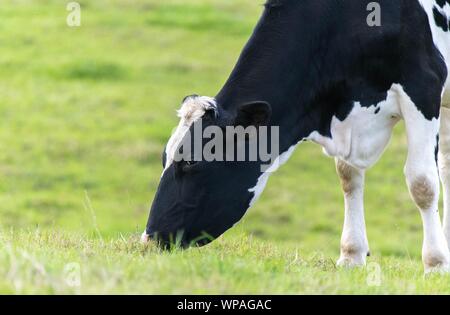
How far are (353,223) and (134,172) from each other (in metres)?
14.2

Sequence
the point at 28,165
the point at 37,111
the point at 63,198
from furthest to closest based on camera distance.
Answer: the point at 37,111, the point at 28,165, the point at 63,198

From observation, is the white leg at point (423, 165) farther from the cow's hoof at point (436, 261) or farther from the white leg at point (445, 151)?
the white leg at point (445, 151)

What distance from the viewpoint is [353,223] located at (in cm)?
899

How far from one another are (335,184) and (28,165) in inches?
259

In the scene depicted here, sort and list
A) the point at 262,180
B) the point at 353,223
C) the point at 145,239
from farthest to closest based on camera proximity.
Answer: the point at 353,223 < the point at 262,180 < the point at 145,239

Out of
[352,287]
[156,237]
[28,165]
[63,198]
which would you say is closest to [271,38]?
[156,237]

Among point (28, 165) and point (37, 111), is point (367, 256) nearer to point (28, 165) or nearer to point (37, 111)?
point (28, 165)

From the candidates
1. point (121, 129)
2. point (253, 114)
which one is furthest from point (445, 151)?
point (121, 129)

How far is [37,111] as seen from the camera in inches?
977

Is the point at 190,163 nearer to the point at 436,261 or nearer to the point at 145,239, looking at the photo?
the point at 145,239

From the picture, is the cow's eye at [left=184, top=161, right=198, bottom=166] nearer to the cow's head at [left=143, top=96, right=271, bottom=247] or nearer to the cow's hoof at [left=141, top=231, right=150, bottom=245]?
the cow's head at [left=143, top=96, right=271, bottom=247]

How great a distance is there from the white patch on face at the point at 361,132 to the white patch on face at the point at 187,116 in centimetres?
102

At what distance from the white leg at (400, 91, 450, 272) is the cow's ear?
1264mm

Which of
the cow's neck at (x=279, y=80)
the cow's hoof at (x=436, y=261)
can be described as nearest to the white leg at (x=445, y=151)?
the cow's hoof at (x=436, y=261)
